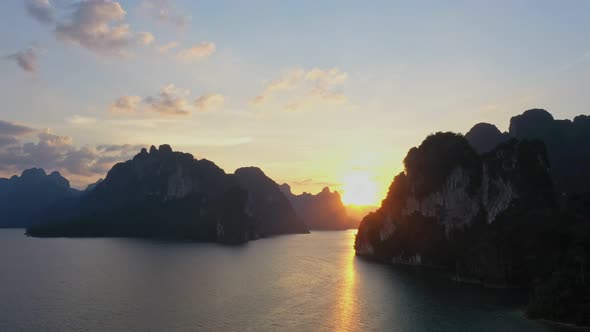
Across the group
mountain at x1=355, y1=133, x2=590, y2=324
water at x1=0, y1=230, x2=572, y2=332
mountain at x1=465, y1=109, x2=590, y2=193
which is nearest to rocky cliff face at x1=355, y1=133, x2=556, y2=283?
mountain at x1=355, y1=133, x2=590, y2=324

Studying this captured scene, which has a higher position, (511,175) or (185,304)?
(511,175)

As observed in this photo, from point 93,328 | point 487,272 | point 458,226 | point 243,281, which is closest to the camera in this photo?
point 93,328

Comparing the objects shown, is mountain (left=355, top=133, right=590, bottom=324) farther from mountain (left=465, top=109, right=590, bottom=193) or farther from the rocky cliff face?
mountain (left=465, top=109, right=590, bottom=193)

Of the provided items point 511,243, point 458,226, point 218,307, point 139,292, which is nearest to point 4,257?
point 139,292

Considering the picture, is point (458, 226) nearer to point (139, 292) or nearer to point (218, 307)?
point (218, 307)

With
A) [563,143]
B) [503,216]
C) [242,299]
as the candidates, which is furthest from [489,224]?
[563,143]

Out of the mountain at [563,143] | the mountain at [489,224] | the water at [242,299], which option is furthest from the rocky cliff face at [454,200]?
the mountain at [563,143]
